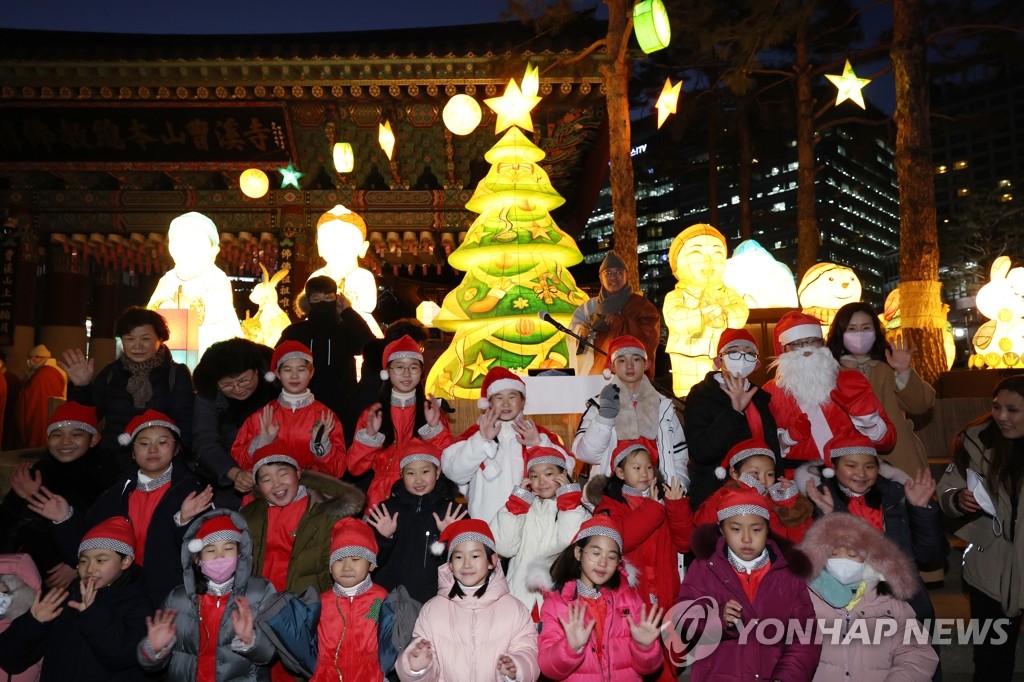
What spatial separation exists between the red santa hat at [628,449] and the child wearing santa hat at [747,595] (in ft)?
1.96

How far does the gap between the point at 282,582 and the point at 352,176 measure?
370 inches

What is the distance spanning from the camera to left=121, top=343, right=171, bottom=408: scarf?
4727mm

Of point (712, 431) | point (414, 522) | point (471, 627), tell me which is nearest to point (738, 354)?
point (712, 431)

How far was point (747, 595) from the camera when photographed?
11.3 ft

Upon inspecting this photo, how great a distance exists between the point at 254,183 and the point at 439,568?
9.12 m

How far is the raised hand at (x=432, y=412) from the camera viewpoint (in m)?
4.64

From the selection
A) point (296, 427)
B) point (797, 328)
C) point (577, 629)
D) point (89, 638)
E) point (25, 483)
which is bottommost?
point (89, 638)

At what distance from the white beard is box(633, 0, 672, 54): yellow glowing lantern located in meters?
4.35

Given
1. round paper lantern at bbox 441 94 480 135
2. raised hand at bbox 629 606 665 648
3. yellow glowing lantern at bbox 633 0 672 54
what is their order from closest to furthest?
raised hand at bbox 629 606 665 648 < yellow glowing lantern at bbox 633 0 672 54 < round paper lantern at bbox 441 94 480 135

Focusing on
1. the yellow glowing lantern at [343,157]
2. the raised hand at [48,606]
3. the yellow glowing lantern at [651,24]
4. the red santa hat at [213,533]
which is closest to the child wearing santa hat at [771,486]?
the red santa hat at [213,533]

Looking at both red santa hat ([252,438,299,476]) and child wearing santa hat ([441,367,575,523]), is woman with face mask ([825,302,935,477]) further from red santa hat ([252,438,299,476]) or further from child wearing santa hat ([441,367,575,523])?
red santa hat ([252,438,299,476])

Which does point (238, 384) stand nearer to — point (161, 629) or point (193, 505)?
point (193, 505)

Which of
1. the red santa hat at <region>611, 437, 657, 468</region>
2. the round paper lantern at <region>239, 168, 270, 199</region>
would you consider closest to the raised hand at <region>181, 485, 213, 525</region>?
the red santa hat at <region>611, 437, 657, 468</region>

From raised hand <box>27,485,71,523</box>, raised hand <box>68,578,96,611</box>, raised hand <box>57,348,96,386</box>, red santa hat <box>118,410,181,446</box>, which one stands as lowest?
raised hand <box>68,578,96,611</box>
